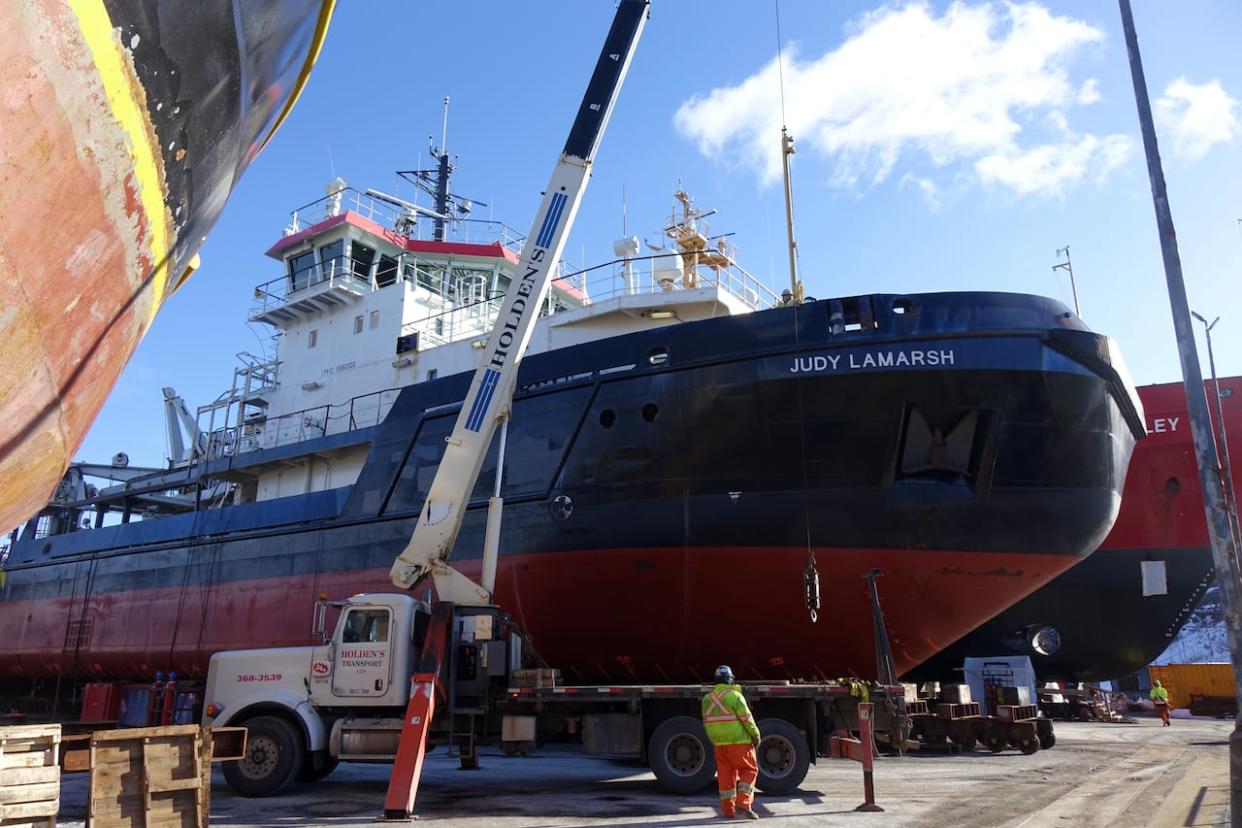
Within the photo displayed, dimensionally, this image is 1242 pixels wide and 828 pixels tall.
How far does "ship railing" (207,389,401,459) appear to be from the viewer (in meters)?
16.0

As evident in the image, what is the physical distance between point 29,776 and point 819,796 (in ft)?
20.4

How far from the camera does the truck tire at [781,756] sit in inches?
308

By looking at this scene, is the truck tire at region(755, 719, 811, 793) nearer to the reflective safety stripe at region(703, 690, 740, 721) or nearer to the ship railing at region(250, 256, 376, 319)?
the reflective safety stripe at region(703, 690, 740, 721)

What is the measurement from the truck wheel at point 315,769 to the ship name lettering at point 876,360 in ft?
21.6

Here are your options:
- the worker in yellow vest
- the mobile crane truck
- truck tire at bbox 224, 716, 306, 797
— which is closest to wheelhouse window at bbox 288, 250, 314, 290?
the mobile crane truck

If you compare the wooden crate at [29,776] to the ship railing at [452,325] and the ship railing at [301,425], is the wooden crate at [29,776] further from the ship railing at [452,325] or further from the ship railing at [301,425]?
the ship railing at [452,325]

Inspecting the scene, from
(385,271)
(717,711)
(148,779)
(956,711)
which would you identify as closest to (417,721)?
(148,779)

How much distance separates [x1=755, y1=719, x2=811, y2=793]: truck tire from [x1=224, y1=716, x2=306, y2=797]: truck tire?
4.28 m

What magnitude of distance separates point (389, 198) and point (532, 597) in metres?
13.4

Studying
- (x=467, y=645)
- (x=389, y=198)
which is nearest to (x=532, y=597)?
(x=467, y=645)

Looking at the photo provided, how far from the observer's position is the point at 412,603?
8.37m

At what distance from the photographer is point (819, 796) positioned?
793 centimetres

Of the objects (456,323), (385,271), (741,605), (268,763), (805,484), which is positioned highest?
(385,271)

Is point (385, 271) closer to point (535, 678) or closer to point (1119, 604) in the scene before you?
point (535, 678)
